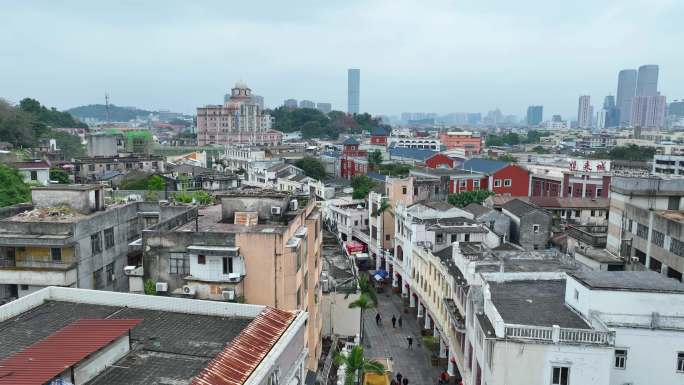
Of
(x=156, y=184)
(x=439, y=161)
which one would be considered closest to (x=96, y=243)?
(x=156, y=184)

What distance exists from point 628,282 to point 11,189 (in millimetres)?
40927

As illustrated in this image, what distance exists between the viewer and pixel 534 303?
21672mm

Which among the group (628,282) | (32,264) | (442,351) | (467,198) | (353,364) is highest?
(628,282)

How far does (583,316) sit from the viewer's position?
65.2 ft

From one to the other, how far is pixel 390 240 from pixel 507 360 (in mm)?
31685

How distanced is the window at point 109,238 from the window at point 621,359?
22.2 m

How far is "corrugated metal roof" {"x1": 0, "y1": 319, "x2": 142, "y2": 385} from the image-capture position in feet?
38.8

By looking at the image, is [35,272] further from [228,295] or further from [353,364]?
[353,364]

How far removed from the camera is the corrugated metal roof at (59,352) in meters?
11.8

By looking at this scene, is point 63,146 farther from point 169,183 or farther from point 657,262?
point 657,262

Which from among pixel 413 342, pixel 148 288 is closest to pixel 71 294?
pixel 148 288

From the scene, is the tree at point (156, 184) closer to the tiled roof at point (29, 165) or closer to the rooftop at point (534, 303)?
the tiled roof at point (29, 165)

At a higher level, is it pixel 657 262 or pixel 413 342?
pixel 657 262

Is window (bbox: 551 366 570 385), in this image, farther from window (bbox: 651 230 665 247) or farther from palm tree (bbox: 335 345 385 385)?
window (bbox: 651 230 665 247)
